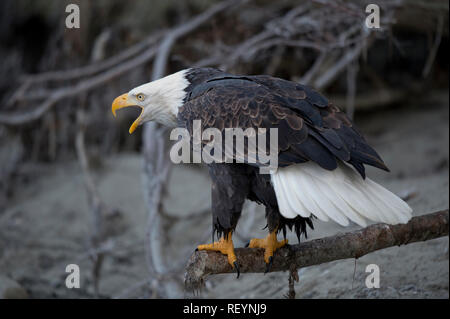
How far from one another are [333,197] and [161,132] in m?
2.17

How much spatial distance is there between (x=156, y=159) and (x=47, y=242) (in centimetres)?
189

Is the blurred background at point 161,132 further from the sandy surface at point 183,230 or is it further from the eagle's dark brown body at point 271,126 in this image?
the eagle's dark brown body at point 271,126

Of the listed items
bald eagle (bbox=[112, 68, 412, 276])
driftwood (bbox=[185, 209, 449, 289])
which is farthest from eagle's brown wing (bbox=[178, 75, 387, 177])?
driftwood (bbox=[185, 209, 449, 289])

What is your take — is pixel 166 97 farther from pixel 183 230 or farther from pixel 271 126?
pixel 183 230

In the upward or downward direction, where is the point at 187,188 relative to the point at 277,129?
upward

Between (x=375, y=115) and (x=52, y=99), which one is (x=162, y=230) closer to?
(x=52, y=99)

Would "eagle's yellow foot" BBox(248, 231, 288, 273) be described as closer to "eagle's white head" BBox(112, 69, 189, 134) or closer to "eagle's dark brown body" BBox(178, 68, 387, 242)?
"eagle's dark brown body" BBox(178, 68, 387, 242)

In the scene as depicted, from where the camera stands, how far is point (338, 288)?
3.21 metres

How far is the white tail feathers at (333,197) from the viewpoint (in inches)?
88.7

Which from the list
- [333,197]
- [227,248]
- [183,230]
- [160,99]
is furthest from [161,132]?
[333,197]

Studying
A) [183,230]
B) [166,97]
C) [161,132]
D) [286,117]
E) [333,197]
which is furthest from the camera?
[183,230]

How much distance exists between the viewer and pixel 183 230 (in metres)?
5.39

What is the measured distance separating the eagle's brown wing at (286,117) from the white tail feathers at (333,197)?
0.08 meters
